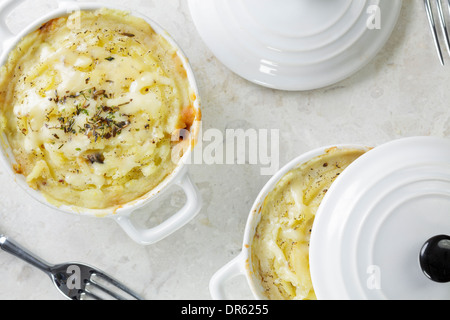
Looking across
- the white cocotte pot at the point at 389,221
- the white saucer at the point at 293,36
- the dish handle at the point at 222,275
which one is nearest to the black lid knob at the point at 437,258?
the white cocotte pot at the point at 389,221

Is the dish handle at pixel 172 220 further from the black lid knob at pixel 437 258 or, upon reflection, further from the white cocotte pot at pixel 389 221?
the black lid knob at pixel 437 258

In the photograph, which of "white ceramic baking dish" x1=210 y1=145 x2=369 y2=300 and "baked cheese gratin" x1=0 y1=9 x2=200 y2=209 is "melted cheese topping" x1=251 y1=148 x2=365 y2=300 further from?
"baked cheese gratin" x1=0 y1=9 x2=200 y2=209

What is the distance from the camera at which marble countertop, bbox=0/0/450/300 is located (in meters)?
1.61

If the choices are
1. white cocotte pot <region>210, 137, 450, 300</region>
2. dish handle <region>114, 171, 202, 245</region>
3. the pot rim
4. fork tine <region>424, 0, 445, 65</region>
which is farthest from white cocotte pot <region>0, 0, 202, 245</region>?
fork tine <region>424, 0, 445, 65</region>

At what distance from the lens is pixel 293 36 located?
150cm

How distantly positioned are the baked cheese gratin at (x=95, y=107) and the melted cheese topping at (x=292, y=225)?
299 millimetres

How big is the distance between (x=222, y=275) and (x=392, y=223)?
0.44 meters

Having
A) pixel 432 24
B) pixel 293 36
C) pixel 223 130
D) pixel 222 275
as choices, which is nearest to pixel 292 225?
pixel 222 275

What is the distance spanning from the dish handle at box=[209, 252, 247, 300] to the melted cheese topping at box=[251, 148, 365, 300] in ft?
0.16

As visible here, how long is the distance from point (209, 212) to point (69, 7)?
2.23 feet

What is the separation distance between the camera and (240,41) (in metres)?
1.52
